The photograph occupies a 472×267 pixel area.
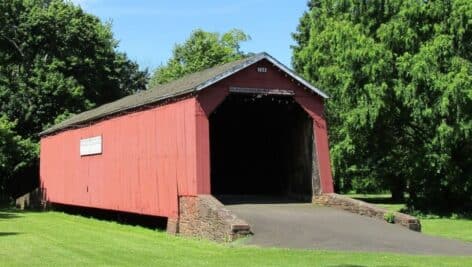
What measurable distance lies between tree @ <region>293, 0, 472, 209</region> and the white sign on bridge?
1144 centimetres

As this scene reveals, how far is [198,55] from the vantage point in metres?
68.6

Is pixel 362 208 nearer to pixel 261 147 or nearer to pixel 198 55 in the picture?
pixel 261 147

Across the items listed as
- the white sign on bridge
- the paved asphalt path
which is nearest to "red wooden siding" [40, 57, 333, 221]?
the white sign on bridge

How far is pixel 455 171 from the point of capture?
3080 cm

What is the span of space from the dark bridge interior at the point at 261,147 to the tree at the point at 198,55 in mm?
37552

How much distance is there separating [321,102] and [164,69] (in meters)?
48.0

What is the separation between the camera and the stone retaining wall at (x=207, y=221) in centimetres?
1686

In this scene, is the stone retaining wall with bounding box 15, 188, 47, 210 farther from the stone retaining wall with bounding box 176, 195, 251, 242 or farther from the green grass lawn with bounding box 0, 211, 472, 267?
the green grass lawn with bounding box 0, 211, 472, 267

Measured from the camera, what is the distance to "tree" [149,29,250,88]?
6719 cm

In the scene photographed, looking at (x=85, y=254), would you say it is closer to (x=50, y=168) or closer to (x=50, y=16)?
(x=50, y=168)

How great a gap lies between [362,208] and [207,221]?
17.2 feet

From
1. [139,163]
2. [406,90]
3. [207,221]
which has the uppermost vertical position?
[406,90]

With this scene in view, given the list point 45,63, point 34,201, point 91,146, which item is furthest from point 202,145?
point 45,63

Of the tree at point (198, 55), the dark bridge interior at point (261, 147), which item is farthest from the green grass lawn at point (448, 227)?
the tree at point (198, 55)
